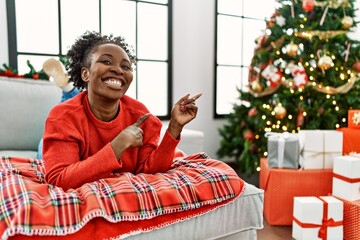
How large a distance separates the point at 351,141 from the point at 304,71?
0.59 meters

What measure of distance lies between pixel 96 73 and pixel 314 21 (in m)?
2.01

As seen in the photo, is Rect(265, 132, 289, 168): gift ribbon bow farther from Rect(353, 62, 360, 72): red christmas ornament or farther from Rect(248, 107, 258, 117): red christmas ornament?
Rect(353, 62, 360, 72): red christmas ornament

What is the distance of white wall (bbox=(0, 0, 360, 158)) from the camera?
2.96 m

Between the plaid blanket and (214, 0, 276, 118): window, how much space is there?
84.5 inches

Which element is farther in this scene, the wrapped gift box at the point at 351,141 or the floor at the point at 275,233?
the wrapped gift box at the point at 351,141

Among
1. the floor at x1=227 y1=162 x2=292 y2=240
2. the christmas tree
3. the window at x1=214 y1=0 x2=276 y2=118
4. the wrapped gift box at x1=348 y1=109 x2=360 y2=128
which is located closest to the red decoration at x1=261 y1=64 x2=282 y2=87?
the christmas tree

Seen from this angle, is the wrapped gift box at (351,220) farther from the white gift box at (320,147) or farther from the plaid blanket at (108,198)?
the plaid blanket at (108,198)

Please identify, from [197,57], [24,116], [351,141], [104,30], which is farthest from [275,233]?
[104,30]

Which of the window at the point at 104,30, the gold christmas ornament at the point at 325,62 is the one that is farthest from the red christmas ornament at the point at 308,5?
the window at the point at 104,30

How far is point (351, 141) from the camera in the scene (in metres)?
2.07

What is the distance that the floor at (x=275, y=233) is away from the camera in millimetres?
1784

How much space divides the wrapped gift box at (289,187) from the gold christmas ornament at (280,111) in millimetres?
548

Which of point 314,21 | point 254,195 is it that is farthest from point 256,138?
point 254,195

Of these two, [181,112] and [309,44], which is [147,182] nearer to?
[181,112]
